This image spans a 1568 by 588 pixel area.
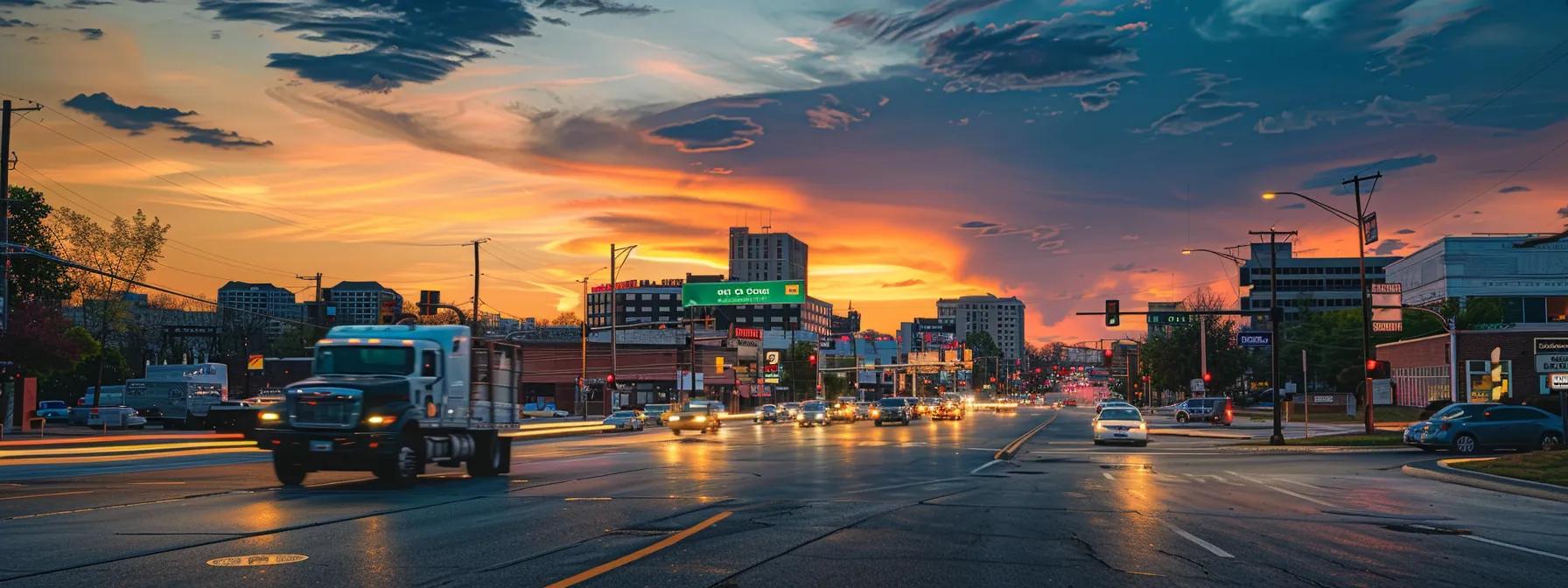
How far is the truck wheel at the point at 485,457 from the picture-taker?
81.9ft

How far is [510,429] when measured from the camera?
90.1ft

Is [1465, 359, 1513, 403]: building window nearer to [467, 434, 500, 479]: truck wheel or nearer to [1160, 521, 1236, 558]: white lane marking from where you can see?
[467, 434, 500, 479]: truck wheel

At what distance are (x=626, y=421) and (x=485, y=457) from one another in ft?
133

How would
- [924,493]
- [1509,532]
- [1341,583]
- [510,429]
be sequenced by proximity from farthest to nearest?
[510,429]
[924,493]
[1509,532]
[1341,583]

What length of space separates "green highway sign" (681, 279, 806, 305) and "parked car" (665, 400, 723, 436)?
25.7 m

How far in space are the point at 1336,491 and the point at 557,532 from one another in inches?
598

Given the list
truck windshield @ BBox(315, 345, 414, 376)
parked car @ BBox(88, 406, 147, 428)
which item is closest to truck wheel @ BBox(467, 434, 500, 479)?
truck windshield @ BBox(315, 345, 414, 376)

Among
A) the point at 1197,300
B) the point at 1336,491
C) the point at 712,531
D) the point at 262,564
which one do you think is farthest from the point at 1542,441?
the point at 1197,300

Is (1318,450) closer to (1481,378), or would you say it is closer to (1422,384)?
(1481,378)

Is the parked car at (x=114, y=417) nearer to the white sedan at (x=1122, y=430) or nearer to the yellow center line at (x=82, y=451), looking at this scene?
the yellow center line at (x=82, y=451)

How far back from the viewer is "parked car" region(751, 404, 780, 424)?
8538 centimetres

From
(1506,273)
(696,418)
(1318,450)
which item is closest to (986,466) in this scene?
(1318,450)

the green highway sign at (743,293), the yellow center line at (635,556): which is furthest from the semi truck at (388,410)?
the green highway sign at (743,293)

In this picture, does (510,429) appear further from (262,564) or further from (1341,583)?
(1341,583)
